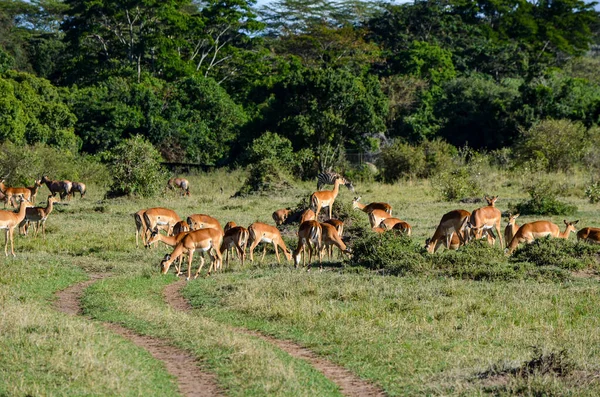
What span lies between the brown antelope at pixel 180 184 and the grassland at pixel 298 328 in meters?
12.0

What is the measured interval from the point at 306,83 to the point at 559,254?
21025 mm

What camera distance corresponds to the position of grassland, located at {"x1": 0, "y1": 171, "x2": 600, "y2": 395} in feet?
23.8

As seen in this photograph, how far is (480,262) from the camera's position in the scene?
12773mm

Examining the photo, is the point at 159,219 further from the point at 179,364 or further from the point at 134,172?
the point at 134,172

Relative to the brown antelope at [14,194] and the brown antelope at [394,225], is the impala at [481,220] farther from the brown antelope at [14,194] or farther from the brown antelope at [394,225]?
the brown antelope at [14,194]

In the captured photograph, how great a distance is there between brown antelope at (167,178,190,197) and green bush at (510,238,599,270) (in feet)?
50.5

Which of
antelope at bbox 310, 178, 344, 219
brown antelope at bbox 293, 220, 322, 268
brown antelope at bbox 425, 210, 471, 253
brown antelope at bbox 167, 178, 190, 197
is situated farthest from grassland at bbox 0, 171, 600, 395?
brown antelope at bbox 167, 178, 190, 197

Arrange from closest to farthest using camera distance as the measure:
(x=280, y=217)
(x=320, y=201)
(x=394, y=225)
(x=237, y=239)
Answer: (x=237, y=239) < (x=394, y=225) < (x=320, y=201) < (x=280, y=217)

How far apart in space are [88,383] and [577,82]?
41.0 metres

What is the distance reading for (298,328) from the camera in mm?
9383

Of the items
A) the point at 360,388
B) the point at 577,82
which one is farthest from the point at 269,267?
the point at 577,82

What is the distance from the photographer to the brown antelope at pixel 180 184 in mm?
27311

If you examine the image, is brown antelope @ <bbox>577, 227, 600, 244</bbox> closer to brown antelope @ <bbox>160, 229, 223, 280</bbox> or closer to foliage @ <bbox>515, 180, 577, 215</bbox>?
brown antelope @ <bbox>160, 229, 223, 280</bbox>

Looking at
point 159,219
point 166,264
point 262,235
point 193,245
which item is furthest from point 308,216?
point 166,264
